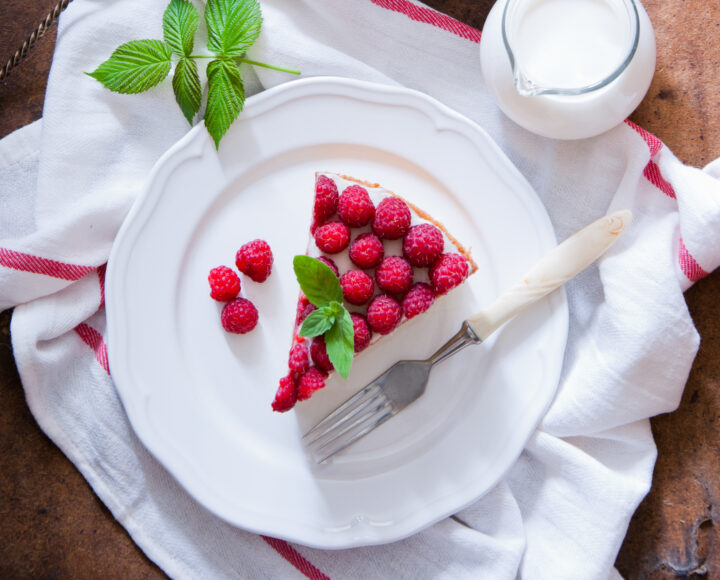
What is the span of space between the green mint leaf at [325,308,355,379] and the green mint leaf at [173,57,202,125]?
65cm

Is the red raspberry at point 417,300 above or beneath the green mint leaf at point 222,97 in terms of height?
beneath

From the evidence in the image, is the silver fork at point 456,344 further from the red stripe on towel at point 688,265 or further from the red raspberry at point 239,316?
the red raspberry at point 239,316

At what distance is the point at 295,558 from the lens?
161cm

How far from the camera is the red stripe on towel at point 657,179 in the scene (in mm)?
1572

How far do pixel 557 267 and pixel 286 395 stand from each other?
2.30ft

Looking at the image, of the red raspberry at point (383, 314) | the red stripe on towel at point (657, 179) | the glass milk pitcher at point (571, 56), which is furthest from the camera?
the red stripe on towel at point (657, 179)

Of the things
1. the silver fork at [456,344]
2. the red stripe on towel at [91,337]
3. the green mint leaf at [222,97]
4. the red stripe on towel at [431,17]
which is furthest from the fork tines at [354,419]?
the red stripe on towel at [431,17]

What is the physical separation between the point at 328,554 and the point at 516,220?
96 cm

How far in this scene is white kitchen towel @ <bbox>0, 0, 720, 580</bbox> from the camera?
153 centimetres

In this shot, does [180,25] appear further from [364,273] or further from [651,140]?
[651,140]

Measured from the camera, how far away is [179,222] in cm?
159

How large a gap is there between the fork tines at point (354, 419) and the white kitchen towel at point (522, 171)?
302 millimetres

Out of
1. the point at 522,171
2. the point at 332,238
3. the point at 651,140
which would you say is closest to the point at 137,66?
the point at 332,238

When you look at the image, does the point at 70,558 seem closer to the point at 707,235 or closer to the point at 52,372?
the point at 52,372
